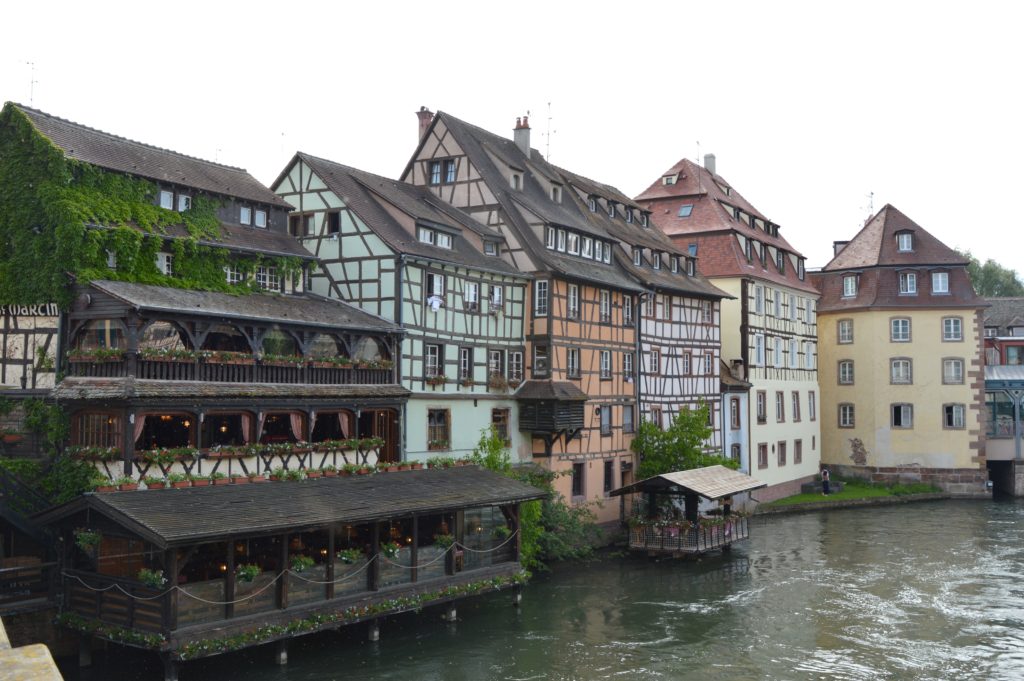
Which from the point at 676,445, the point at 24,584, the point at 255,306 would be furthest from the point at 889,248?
the point at 24,584

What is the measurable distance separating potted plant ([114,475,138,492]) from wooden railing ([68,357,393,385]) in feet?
7.78

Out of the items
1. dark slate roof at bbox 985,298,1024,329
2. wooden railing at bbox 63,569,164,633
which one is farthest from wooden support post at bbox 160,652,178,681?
dark slate roof at bbox 985,298,1024,329

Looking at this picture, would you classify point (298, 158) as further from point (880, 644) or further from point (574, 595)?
point (880, 644)

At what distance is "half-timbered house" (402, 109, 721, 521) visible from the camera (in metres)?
35.4

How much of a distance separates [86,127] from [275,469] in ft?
35.1

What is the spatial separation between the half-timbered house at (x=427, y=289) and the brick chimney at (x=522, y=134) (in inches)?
346

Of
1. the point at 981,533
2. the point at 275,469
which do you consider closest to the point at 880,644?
the point at 275,469

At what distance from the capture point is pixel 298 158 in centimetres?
3353

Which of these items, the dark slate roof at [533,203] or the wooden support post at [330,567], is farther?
the dark slate roof at [533,203]

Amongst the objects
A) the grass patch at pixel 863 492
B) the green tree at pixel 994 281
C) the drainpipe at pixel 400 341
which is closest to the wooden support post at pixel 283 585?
the drainpipe at pixel 400 341

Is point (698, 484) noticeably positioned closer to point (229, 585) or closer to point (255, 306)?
point (255, 306)

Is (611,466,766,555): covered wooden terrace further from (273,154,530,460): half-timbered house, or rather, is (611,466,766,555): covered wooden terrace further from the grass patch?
the grass patch

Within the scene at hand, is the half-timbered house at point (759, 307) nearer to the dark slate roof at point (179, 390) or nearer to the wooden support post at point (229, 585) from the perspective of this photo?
the dark slate roof at point (179, 390)

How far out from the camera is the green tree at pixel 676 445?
38.8 m
